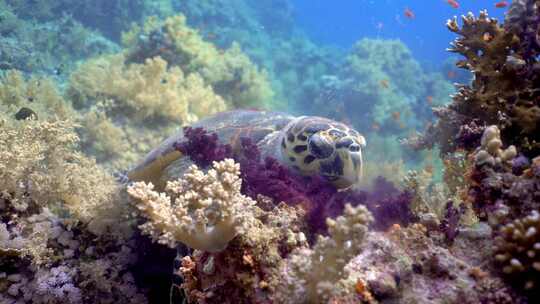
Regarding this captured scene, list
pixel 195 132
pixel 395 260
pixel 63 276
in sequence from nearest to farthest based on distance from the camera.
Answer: pixel 395 260 → pixel 63 276 → pixel 195 132

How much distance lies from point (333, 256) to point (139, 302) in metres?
2.08

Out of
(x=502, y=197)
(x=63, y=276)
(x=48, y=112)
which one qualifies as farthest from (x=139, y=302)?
(x=48, y=112)

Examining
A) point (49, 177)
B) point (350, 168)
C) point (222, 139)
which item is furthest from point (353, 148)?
point (49, 177)

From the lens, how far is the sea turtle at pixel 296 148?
3014 millimetres

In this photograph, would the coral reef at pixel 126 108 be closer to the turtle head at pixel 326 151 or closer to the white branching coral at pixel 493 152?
the turtle head at pixel 326 151

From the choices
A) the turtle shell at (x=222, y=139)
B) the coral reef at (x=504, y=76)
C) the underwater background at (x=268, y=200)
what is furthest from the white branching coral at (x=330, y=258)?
the turtle shell at (x=222, y=139)

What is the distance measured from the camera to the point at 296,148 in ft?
10.5

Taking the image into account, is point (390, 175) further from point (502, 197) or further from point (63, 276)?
point (63, 276)

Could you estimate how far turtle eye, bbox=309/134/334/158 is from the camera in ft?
9.94

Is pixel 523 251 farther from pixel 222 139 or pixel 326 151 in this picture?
pixel 222 139

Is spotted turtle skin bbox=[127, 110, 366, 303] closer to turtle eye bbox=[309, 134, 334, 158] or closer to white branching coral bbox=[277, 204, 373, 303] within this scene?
turtle eye bbox=[309, 134, 334, 158]

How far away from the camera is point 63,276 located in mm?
2672

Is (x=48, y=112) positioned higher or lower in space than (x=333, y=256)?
lower

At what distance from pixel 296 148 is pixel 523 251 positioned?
1936 mm
